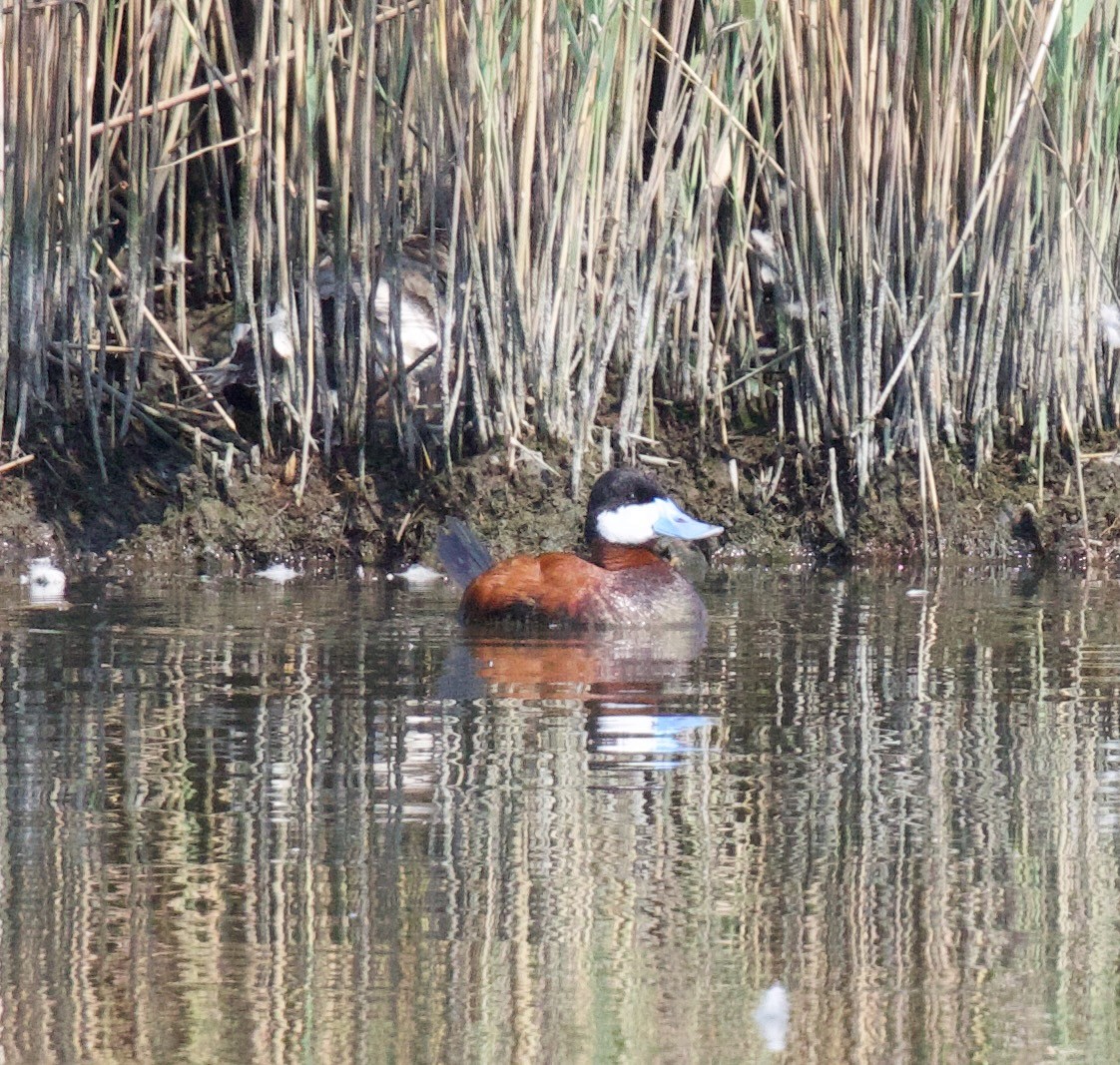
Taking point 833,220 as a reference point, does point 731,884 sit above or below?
below

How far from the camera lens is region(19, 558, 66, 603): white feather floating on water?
21.9ft

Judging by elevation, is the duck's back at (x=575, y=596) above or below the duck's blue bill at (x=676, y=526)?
below

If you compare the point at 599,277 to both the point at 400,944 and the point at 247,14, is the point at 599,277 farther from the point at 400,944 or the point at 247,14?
the point at 400,944

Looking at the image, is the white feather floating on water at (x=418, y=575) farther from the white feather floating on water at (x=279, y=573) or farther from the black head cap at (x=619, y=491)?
the black head cap at (x=619, y=491)

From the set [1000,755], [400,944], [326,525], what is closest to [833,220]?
[326,525]

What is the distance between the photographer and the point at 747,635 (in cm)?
600

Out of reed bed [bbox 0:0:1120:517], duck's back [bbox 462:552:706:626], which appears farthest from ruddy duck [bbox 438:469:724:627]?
reed bed [bbox 0:0:1120:517]

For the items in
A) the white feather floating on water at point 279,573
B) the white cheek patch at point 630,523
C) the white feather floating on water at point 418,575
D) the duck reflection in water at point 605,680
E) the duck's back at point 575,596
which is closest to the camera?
the duck reflection in water at point 605,680

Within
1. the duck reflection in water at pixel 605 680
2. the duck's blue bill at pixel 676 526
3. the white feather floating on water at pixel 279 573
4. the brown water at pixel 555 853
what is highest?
the duck's blue bill at pixel 676 526

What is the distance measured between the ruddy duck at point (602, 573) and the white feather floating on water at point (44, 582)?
1241 mm

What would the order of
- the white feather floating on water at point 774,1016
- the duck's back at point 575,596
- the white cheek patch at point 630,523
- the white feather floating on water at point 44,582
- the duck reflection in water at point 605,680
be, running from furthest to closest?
the white cheek patch at point 630,523
the white feather floating on water at point 44,582
the duck's back at point 575,596
the duck reflection in water at point 605,680
the white feather floating on water at point 774,1016

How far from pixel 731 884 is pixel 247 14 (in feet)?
17.2

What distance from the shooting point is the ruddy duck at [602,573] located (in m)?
6.34

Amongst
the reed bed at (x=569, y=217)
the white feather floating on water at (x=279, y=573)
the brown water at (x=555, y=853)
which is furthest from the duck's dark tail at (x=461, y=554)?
the brown water at (x=555, y=853)
